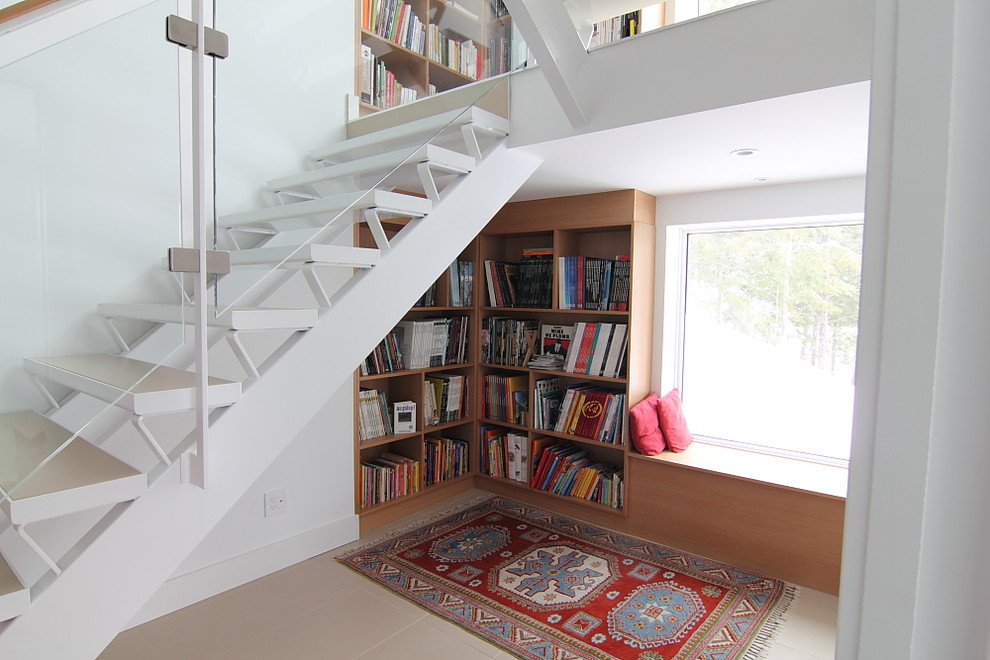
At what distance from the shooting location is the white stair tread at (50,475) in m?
1.21

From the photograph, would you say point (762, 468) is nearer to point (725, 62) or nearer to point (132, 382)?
point (725, 62)

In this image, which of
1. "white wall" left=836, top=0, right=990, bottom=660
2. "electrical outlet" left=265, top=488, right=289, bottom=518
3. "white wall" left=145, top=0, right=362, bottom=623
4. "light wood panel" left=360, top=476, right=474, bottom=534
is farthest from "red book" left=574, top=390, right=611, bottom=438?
"white wall" left=836, top=0, right=990, bottom=660

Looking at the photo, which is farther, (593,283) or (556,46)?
(593,283)

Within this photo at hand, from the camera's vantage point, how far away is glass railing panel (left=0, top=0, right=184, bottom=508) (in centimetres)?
128

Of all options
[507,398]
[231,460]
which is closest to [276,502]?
[231,460]

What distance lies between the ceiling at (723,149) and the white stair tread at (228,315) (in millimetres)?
1141

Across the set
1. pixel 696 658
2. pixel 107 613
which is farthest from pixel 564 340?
pixel 107 613

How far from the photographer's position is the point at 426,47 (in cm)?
248

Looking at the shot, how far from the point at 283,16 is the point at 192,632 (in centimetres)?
231

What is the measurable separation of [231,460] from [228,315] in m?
0.38

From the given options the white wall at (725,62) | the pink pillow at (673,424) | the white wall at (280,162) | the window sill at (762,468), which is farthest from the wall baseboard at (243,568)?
the white wall at (725,62)

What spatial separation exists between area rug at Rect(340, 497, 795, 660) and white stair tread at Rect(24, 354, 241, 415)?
4.83ft

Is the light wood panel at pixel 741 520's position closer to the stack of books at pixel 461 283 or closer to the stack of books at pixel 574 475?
the stack of books at pixel 574 475

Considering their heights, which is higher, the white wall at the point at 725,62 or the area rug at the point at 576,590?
the white wall at the point at 725,62
